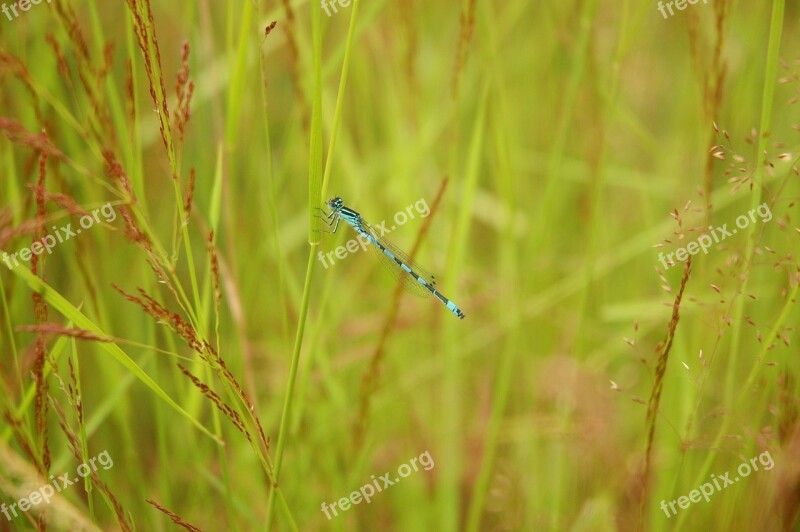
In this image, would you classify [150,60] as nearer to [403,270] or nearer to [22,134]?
[22,134]

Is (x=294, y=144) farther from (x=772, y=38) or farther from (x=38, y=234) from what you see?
(x=772, y=38)

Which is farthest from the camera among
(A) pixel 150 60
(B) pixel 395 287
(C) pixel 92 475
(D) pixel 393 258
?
(B) pixel 395 287

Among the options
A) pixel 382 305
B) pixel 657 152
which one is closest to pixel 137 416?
pixel 382 305

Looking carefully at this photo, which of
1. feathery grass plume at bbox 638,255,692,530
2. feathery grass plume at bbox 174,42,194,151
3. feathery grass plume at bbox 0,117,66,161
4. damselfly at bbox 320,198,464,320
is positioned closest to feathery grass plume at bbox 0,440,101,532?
feathery grass plume at bbox 0,117,66,161

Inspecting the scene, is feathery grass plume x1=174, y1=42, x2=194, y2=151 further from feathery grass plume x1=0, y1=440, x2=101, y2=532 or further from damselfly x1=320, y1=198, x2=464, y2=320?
damselfly x1=320, y1=198, x2=464, y2=320

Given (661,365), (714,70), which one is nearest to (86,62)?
(661,365)

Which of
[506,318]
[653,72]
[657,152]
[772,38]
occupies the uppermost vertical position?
[653,72]
